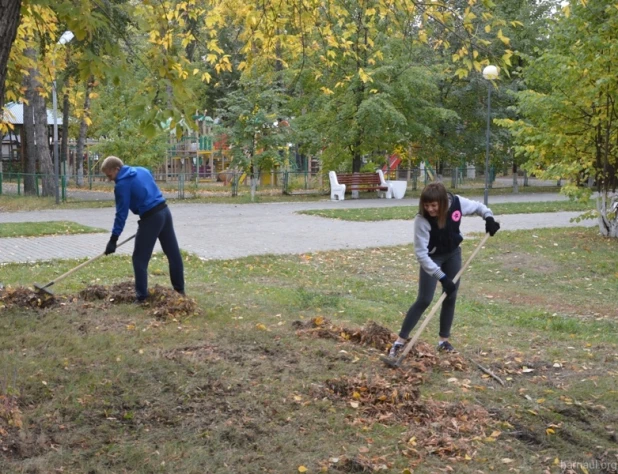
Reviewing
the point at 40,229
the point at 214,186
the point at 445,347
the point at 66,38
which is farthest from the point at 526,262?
the point at 214,186

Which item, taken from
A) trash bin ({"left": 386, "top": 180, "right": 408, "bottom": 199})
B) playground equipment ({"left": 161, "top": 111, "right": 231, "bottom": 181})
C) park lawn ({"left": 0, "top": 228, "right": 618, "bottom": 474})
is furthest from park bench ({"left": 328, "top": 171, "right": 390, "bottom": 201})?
park lawn ({"left": 0, "top": 228, "right": 618, "bottom": 474})

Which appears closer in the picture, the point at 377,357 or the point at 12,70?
the point at 377,357

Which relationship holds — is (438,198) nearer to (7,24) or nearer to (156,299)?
(7,24)

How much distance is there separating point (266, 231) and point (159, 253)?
13.4 ft

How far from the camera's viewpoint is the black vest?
5754 mm

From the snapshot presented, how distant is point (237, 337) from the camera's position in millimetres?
6273

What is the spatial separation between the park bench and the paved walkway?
4.93m

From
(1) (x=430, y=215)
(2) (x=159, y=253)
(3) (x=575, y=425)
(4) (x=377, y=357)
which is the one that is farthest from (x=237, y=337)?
(2) (x=159, y=253)

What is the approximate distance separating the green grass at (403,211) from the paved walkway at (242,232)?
0.56 m

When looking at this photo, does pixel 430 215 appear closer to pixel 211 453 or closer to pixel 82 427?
pixel 211 453

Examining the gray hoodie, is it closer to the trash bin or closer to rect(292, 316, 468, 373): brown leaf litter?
rect(292, 316, 468, 373): brown leaf litter

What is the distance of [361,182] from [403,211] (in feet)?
25.4

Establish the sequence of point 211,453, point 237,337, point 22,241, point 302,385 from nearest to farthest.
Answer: point 211,453
point 302,385
point 237,337
point 22,241

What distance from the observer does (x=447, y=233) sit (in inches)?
229
